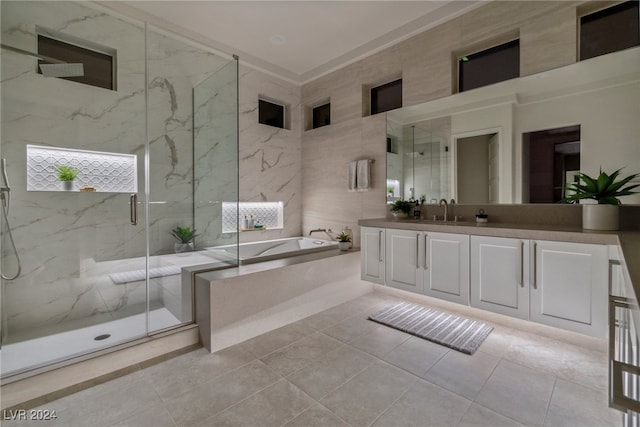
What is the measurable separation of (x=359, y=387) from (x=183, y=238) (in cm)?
210

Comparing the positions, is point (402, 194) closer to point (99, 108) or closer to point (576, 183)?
point (576, 183)

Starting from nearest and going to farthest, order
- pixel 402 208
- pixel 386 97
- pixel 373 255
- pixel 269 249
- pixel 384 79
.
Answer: pixel 373 255, pixel 402 208, pixel 384 79, pixel 386 97, pixel 269 249

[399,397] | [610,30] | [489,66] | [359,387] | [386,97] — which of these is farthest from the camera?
[386,97]

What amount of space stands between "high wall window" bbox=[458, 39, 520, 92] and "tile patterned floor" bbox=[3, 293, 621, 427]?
2526 mm

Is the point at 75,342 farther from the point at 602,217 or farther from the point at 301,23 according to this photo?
the point at 602,217

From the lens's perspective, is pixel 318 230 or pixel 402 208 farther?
pixel 318 230

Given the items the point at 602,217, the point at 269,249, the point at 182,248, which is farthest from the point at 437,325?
the point at 182,248

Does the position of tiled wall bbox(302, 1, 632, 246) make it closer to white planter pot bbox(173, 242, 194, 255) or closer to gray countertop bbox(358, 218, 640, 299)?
gray countertop bbox(358, 218, 640, 299)

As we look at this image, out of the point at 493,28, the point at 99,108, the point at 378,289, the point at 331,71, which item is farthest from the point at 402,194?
the point at 99,108

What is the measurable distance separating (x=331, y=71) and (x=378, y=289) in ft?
10.6

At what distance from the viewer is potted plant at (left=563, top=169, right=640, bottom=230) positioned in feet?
6.74

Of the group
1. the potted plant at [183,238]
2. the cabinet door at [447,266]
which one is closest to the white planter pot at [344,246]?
the cabinet door at [447,266]

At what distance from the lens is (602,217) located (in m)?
2.07

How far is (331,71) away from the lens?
170 inches
